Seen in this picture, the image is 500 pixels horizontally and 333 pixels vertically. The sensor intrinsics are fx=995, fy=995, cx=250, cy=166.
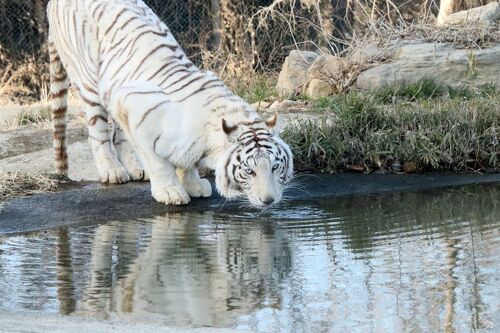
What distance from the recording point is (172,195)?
24.5 ft

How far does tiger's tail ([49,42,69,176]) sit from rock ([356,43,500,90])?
149 inches

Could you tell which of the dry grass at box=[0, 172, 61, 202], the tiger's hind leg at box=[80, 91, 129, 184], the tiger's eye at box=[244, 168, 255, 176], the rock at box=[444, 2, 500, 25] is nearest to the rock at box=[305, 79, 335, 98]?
the rock at box=[444, 2, 500, 25]

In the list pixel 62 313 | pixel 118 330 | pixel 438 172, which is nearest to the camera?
pixel 118 330

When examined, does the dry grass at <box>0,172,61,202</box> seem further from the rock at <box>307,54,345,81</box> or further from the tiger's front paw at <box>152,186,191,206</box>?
the rock at <box>307,54,345,81</box>

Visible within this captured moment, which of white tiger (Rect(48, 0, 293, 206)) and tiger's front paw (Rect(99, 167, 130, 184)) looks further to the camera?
tiger's front paw (Rect(99, 167, 130, 184))

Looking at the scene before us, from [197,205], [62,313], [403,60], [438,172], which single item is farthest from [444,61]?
[62,313]

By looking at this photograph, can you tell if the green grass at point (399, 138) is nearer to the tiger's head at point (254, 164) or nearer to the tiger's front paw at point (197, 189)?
the tiger's front paw at point (197, 189)

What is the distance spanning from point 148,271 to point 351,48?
713 centimetres

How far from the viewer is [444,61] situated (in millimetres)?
11148

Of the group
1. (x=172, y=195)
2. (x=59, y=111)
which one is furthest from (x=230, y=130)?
(x=59, y=111)

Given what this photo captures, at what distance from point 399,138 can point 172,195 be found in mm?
2284

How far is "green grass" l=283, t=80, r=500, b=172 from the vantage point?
8516 mm

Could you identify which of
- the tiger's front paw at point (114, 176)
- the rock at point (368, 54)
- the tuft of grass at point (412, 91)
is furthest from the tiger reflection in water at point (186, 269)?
the rock at point (368, 54)

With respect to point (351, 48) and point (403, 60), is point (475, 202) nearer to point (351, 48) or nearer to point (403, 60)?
point (403, 60)
